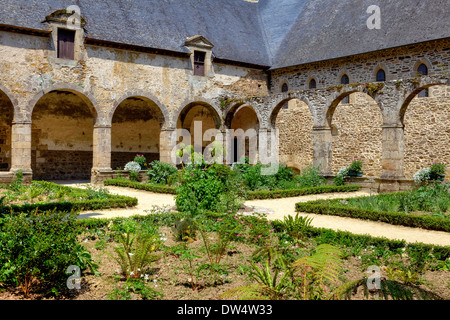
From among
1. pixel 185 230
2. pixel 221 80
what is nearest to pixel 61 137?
pixel 221 80

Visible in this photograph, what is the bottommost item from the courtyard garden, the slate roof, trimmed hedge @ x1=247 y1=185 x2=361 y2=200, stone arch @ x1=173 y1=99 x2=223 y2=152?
the courtyard garden

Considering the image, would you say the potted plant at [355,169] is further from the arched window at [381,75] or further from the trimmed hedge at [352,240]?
the trimmed hedge at [352,240]

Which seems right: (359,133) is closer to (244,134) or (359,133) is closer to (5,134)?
(244,134)

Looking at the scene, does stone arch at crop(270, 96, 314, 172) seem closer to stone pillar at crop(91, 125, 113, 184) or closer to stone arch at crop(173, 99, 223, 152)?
stone arch at crop(173, 99, 223, 152)

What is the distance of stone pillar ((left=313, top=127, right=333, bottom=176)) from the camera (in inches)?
605

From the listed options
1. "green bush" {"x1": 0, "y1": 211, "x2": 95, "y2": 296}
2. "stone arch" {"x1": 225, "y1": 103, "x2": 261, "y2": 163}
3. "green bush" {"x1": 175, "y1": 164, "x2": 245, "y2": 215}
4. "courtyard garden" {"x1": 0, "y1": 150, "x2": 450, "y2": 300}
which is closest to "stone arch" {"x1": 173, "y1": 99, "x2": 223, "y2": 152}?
"stone arch" {"x1": 225, "y1": 103, "x2": 261, "y2": 163}

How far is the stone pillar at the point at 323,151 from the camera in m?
15.4

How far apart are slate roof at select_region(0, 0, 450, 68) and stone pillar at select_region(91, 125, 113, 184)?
3.36 metres

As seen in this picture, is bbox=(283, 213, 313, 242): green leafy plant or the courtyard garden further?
bbox=(283, 213, 313, 242): green leafy plant

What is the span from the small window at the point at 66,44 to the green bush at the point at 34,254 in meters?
12.1

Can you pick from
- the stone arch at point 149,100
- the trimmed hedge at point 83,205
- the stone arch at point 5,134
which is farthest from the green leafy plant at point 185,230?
the stone arch at point 5,134
